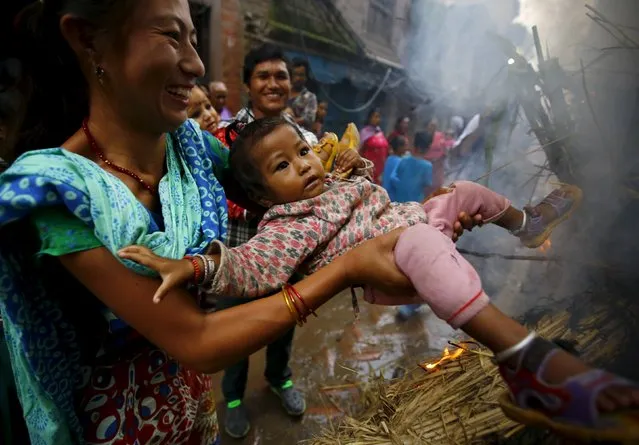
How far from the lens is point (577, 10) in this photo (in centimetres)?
231

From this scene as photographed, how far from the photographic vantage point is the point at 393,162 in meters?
5.34

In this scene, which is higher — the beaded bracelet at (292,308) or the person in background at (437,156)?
the beaded bracelet at (292,308)

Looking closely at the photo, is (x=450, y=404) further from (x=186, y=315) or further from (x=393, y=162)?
(x=393, y=162)

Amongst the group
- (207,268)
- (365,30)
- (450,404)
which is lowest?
(450,404)

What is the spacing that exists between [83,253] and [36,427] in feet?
2.14

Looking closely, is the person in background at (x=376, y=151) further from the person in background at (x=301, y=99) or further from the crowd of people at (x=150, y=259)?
the crowd of people at (x=150, y=259)

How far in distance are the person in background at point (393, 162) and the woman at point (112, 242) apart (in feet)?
12.8

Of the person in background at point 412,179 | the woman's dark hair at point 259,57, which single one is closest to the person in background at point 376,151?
the person in background at point 412,179

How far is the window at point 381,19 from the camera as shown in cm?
766

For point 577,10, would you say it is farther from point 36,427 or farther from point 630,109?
point 36,427

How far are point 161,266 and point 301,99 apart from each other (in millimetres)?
5563

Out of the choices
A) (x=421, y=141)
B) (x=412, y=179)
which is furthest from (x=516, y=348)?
(x=421, y=141)

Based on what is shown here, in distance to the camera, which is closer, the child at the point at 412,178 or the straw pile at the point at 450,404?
the straw pile at the point at 450,404

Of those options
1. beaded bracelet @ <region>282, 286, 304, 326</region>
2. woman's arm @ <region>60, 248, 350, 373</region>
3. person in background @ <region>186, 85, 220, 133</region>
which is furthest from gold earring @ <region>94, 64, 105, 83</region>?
person in background @ <region>186, 85, 220, 133</region>
